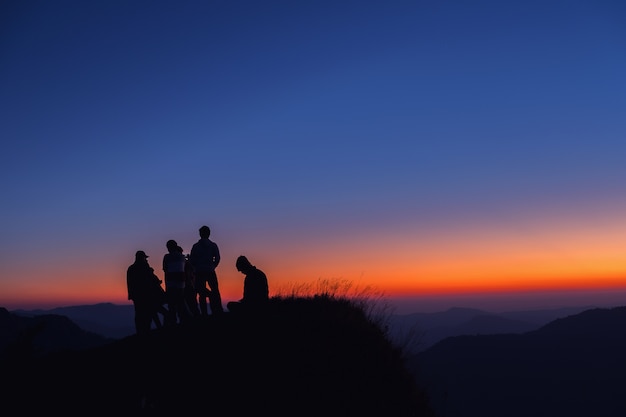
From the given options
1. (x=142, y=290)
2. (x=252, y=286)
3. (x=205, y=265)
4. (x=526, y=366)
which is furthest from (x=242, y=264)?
(x=526, y=366)

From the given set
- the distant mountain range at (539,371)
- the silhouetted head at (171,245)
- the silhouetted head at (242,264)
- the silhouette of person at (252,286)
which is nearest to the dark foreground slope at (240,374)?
the silhouette of person at (252,286)

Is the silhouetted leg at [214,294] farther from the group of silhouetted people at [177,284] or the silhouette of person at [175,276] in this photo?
the silhouette of person at [175,276]

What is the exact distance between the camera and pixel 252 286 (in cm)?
1105

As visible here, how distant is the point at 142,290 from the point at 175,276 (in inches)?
37.7

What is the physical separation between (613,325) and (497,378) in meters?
65.5

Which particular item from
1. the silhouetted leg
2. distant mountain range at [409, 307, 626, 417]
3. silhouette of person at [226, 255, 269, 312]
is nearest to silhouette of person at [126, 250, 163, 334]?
the silhouetted leg

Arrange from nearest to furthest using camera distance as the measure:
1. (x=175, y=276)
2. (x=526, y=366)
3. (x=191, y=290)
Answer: (x=175, y=276) < (x=191, y=290) < (x=526, y=366)

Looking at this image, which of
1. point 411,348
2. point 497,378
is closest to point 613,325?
point 497,378

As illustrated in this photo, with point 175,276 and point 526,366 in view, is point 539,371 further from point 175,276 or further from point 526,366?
point 175,276

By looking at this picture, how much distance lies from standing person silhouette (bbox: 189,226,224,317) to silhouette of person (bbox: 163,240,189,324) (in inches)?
12.9

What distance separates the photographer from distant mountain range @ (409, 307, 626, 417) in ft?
363

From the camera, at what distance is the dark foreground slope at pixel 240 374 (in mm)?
7395

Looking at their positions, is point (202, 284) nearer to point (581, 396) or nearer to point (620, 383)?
point (581, 396)

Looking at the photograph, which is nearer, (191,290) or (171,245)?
(171,245)
